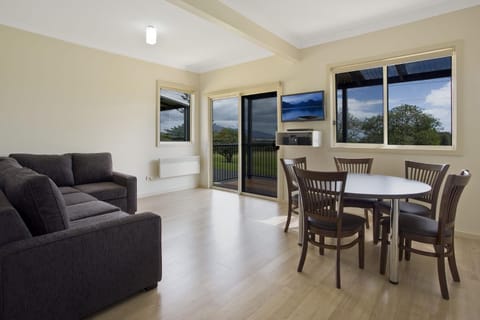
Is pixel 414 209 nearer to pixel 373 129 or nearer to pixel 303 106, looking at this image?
pixel 373 129

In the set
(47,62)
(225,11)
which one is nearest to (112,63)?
(47,62)

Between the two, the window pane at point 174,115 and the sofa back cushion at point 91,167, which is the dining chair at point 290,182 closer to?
the sofa back cushion at point 91,167

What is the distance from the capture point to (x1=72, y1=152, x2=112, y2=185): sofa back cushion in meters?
4.02

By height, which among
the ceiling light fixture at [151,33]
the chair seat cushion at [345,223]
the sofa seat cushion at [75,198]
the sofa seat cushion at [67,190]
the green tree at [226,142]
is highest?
the ceiling light fixture at [151,33]

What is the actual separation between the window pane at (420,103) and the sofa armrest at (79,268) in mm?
3442

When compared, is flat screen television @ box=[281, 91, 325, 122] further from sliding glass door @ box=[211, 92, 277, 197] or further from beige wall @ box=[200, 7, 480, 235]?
sliding glass door @ box=[211, 92, 277, 197]

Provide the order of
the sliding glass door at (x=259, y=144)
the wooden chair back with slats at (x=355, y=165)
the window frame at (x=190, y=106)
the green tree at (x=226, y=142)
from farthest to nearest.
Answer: the green tree at (x=226, y=142) → the window frame at (x=190, y=106) → the sliding glass door at (x=259, y=144) → the wooden chair back with slats at (x=355, y=165)

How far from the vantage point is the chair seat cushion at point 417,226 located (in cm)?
208

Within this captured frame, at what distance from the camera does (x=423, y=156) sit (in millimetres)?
3469

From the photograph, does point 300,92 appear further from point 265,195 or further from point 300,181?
point 300,181

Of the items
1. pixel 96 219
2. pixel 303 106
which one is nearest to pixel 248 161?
pixel 303 106

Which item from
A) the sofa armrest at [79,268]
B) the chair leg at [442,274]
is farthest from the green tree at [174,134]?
the chair leg at [442,274]

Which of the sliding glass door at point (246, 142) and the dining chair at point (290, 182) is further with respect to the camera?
the sliding glass door at point (246, 142)

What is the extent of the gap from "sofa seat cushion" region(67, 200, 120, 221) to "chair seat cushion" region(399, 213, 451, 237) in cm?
265
